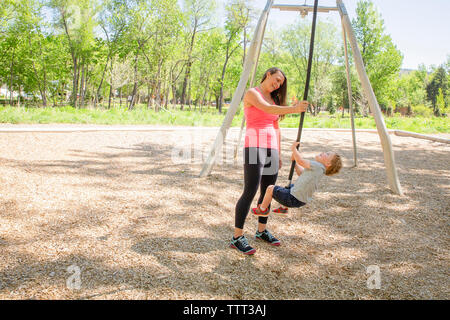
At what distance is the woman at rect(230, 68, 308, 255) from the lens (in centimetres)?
251

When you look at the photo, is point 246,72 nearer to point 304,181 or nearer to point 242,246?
point 304,181

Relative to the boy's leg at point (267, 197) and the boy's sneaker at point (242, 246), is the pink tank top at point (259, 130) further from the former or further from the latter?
the boy's sneaker at point (242, 246)

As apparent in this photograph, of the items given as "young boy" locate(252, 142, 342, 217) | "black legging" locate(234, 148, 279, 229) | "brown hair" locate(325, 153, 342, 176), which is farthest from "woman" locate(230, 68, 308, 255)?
"brown hair" locate(325, 153, 342, 176)

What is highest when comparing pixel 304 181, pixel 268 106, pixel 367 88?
pixel 367 88

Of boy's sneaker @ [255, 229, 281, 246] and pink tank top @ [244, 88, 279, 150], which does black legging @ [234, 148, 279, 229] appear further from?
boy's sneaker @ [255, 229, 281, 246]

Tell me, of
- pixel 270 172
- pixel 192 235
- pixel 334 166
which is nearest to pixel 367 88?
pixel 334 166

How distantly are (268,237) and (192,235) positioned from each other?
770mm

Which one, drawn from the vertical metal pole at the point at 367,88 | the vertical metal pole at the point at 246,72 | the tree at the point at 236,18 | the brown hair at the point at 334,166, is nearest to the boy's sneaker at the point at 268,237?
the brown hair at the point at 334,166

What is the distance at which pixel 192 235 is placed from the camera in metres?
3.12

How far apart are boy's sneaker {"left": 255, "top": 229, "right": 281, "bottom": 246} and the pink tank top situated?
0.97 metres

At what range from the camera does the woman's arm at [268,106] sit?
2.39 m

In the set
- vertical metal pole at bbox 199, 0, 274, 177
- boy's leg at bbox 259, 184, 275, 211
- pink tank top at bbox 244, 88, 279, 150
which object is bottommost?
boy's leg at bbox 259, 184, 275, 211

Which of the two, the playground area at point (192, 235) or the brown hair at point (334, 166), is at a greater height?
the brown hair at point (334, 166)
